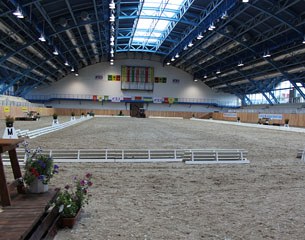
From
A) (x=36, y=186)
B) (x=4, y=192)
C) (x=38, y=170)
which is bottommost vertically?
(x=36, y=186)

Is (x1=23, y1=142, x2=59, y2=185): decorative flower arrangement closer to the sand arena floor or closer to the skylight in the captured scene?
the sand arena floor

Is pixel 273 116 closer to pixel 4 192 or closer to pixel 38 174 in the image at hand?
pixel 38 174

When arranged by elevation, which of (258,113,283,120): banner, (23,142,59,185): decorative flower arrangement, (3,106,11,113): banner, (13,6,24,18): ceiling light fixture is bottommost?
(23,142,59,185): decorative flower arrangement

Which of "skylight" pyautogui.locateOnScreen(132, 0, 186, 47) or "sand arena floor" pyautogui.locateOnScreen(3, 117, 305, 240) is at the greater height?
"skylight" pyautogui.locateOnScreen(132, 0, 186, 47)

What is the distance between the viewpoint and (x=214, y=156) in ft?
36.1

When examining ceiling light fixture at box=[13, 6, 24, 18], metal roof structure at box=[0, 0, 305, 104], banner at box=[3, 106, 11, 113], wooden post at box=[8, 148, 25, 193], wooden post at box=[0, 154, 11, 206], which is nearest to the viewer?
wooden post at box=[0, 154, 11, 206]

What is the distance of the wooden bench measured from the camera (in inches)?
422

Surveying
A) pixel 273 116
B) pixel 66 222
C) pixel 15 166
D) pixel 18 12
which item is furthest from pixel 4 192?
pixel 273 116

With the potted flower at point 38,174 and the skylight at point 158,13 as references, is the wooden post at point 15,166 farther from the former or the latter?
the skylight at point 158,13

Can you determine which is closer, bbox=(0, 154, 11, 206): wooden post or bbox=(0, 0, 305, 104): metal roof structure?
bbox=(0, 154, 11, 206): wooden post

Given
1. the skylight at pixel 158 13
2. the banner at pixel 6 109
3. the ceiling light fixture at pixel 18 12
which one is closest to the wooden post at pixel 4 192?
the ceiling light fixture at pixel 18 12

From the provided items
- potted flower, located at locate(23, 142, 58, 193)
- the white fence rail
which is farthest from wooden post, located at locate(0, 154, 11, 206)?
the white fence rail

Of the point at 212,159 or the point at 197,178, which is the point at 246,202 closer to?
the point at 197,178

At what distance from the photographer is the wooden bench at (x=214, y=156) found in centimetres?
1071
